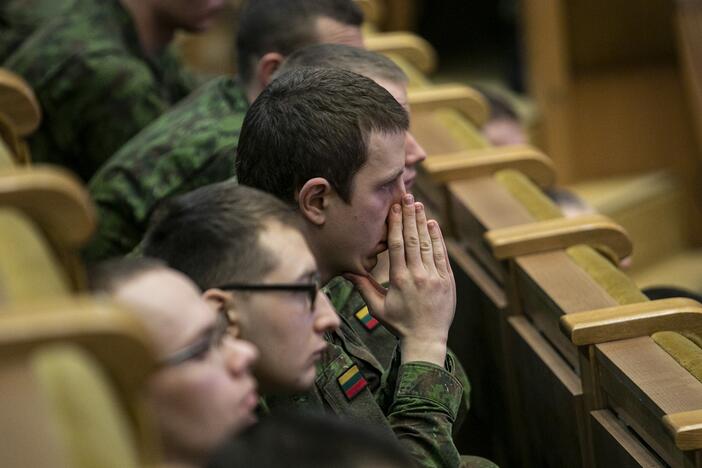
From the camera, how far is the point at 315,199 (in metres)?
1.08

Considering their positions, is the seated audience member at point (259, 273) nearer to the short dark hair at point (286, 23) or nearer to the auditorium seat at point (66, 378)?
the auditorium seat at point (66, 378)

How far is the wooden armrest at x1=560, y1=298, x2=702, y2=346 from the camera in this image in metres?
1.14

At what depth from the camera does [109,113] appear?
1.80 m

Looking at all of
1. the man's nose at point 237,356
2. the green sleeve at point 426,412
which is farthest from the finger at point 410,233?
the man's nose at point 237,356

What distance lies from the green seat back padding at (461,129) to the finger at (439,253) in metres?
0.63

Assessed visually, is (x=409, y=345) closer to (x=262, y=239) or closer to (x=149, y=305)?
(x=262, y=239)

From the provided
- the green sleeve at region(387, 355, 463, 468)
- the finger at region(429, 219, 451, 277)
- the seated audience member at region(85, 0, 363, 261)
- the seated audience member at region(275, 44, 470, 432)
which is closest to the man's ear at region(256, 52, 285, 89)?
the seated audience member at region(85, 0, 363, 261)

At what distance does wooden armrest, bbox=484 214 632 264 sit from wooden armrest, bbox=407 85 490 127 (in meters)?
0.46

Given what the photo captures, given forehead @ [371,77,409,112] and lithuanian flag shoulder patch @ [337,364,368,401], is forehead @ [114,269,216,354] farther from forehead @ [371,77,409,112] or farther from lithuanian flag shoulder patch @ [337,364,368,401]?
forehead @ [371,77,409,112]

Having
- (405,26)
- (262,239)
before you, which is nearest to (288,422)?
(262,239)

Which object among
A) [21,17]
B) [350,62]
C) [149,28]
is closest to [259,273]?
[350,62]

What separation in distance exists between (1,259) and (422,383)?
1.44 ft

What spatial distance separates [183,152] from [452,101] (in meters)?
0.54

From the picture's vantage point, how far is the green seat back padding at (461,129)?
1.74 m
